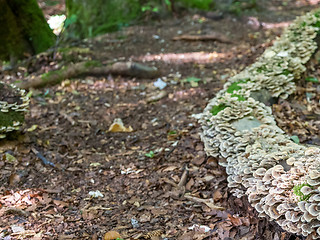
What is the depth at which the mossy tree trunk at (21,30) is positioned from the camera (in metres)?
7.64

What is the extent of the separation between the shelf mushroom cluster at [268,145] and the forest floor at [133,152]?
0.24m

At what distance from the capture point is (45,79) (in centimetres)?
718

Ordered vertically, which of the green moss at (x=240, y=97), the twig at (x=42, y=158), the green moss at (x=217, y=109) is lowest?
the twig at (x=42, y=158)

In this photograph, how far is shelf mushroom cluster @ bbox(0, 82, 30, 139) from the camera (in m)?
4.74

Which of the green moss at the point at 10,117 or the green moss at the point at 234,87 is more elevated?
the green moss at the point at 10,117

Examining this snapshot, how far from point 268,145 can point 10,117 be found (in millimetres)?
3344

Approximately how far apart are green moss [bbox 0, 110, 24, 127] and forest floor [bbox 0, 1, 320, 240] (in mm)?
313

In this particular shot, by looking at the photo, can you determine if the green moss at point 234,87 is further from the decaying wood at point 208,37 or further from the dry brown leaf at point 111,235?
the decaying wood at point 208,37

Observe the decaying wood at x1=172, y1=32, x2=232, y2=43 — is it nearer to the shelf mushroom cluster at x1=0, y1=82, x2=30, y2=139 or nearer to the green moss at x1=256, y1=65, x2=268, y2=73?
the green moss at x1=256, y1=65, x2=268, y2=73

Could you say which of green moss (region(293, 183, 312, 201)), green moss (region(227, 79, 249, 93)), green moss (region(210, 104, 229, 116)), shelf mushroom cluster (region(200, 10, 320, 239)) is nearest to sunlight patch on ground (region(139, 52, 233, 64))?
shelf mushroom cluster (region(200, 10, 320, 239))

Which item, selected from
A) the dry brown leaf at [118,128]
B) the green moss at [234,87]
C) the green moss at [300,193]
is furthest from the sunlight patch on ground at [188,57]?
the green moss at [300,193]

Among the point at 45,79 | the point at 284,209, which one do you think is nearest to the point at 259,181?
the point at 284,209

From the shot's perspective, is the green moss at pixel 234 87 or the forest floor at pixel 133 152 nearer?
the forest floor at pixel 133 152

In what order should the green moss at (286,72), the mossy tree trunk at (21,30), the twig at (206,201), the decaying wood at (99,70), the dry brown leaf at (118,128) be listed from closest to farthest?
the twig at (206,201), the dry brown leaf at (118,128), the green moss at (286,72), the decaying wood at (99,70), the mossy tree trunk at (21,30)
